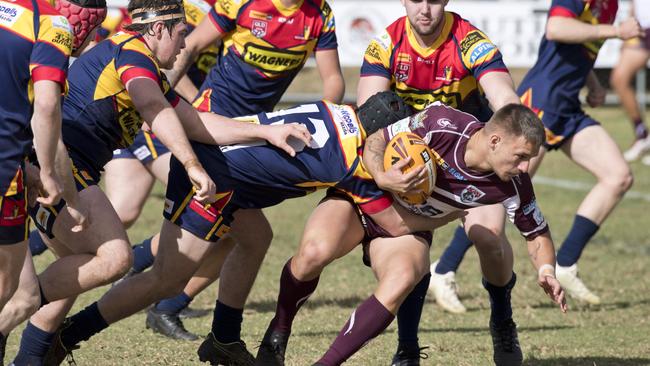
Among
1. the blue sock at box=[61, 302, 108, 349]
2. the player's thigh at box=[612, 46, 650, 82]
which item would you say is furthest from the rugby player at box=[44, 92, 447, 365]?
the player's thigh at box=[612, 46, 650, 82]

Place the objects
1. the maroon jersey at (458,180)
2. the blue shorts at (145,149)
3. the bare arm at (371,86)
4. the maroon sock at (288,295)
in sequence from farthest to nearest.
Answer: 1. the blue shorts at (145,149)
2. the bare arm at (371,86)
3. the maroon sock at (288,295)
4. the maroon jersey at (458,180)

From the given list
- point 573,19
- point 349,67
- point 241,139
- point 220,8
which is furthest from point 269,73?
point 349,67

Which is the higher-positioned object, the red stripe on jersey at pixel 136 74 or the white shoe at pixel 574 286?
the red stripe on jersey at pixel 136 74

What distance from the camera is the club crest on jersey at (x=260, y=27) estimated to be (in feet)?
21.0

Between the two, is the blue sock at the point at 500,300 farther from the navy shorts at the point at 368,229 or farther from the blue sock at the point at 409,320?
the navy shorts at the point at 368,229

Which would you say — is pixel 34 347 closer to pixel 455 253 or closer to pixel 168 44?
pixel 168 44

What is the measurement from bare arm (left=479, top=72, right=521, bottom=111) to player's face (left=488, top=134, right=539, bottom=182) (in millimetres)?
769

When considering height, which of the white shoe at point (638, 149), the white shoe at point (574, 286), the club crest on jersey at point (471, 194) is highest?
the club crest on jersey at point (471, 194)

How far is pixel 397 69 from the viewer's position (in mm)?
5793

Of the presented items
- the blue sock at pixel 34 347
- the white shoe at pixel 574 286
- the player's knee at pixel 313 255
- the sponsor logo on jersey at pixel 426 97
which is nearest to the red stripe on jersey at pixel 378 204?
the player's knee at pixel 313 255

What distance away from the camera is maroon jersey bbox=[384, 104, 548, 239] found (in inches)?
189

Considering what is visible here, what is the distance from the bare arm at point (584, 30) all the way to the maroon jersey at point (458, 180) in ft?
8.05

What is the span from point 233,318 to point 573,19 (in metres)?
3.28

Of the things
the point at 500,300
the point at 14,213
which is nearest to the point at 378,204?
the point at 500,300
